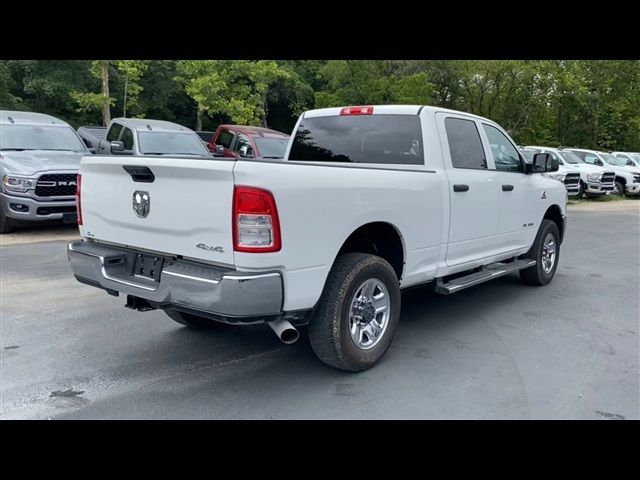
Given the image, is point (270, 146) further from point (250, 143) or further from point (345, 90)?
point (345, 90)

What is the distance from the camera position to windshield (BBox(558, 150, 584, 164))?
→ 2176 centimetres

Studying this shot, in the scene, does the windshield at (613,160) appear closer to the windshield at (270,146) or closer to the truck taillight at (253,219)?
the windshield at (270,146)

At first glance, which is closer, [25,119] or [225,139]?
[25,119]

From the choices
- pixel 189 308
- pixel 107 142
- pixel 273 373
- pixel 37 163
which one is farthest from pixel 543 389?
pixel 107 142

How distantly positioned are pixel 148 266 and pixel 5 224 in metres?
7.61

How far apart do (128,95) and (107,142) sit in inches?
523

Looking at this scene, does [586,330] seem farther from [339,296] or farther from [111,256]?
[111,256]

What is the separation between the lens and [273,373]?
4090mm

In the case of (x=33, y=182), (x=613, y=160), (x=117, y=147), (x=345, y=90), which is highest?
(x=345, y=90)

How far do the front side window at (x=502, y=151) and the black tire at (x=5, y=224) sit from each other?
8499 mm

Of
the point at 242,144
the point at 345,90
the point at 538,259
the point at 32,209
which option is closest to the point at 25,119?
the point at 32,209

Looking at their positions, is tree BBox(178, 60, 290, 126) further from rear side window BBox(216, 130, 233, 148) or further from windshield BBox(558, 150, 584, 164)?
windshield BBox(558, 150, 584, 164)

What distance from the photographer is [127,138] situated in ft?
39.8

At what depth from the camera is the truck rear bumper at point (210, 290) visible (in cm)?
315
